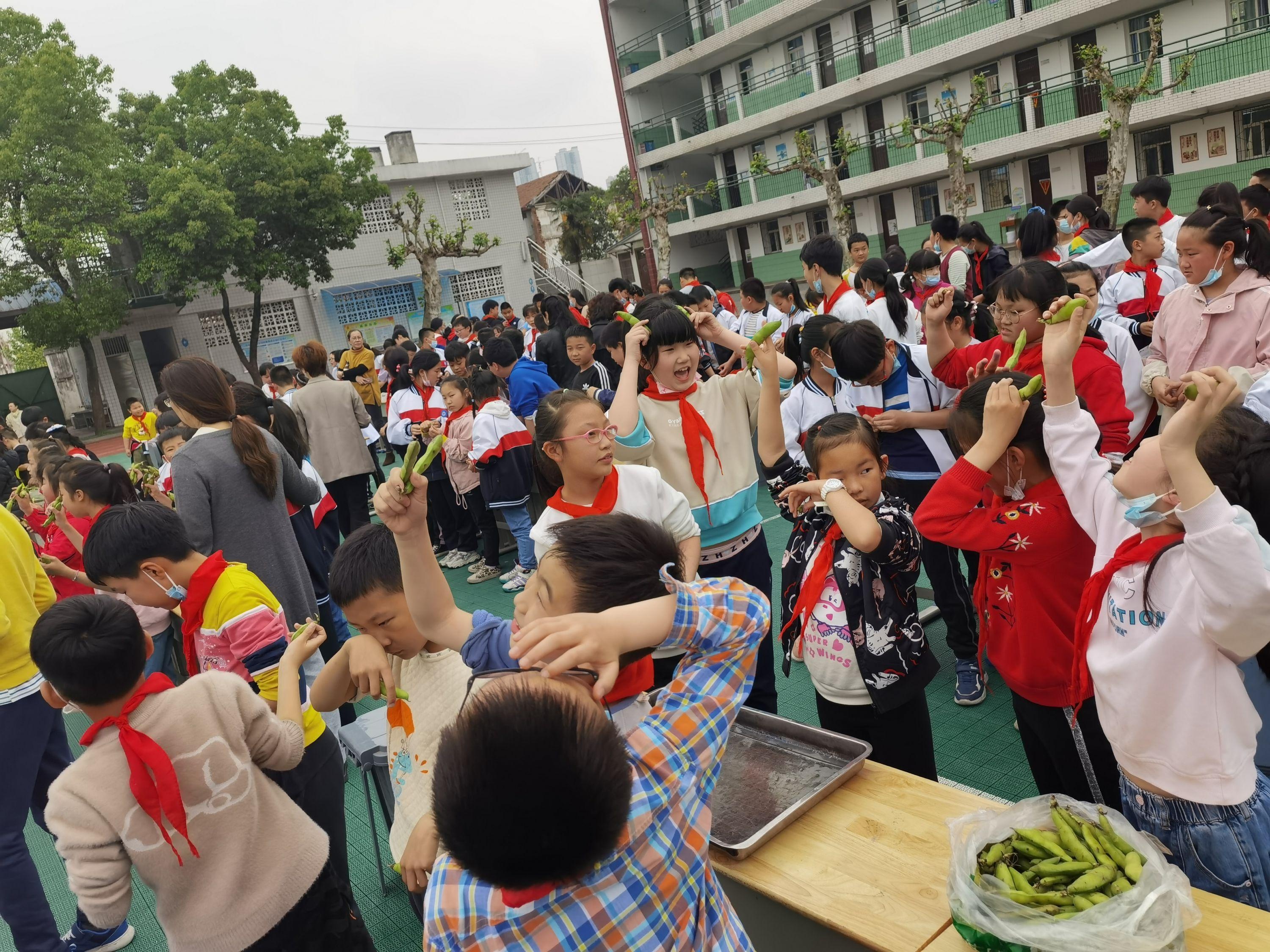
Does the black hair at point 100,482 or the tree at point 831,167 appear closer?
the black hair at point 100,482

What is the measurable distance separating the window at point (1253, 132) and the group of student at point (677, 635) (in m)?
15.8

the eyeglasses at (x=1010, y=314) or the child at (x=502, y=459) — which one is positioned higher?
the eyeglasses at (x=1010, y=314)

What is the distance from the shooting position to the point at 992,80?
65.4 ft

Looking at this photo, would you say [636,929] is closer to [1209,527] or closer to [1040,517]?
[1209,527]

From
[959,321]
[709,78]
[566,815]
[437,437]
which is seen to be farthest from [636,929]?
[709,78]

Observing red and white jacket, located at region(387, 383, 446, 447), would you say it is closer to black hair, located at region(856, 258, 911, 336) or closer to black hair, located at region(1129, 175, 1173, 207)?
black hair, located at region(856, 258, 911, 336)

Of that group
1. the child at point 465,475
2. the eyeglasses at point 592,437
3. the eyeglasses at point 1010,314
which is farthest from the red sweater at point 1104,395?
the child at point 465,475

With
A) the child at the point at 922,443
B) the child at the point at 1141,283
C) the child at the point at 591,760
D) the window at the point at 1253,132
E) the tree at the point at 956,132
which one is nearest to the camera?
the child at the point at 591,760

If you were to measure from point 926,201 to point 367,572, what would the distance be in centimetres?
2286

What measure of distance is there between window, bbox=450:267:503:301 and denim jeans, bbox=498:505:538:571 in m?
26.7

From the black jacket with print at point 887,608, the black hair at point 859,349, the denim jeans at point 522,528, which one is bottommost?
the denim jeans at point 522,528

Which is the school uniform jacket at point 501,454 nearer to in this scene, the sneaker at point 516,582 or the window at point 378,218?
the sneaker at point 516,582

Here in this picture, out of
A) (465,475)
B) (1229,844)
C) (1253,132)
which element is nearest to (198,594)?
(1229,844)

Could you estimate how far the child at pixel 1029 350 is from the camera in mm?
2932
